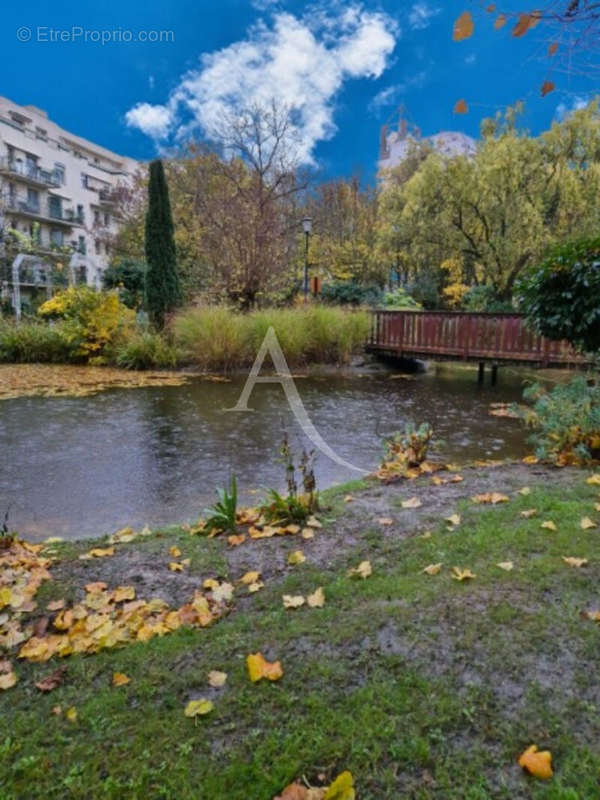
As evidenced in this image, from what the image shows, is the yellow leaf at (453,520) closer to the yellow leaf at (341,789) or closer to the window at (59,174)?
the yellow leaf at (341,789)

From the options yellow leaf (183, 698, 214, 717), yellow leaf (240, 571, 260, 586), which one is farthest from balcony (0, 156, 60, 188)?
yellow leaf (183, 698, 214, 717)

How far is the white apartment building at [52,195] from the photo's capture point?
2738cm

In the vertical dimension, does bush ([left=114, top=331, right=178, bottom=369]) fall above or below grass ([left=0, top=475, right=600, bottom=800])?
above

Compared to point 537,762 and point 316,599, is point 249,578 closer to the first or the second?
point 316,599

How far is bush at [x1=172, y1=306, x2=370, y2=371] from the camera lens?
11.1 meters

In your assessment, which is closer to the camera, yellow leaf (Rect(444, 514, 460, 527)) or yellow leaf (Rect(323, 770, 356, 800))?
yellow leaf (Rect(323, 770, 356, 800))

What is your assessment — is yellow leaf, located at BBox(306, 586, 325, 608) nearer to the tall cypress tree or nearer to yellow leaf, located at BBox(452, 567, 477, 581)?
yellow leaf, located at BBox(452, 567, 477, 581)

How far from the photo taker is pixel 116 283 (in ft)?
69.1

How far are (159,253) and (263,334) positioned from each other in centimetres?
434

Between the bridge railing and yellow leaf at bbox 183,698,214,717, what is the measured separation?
8.71 m

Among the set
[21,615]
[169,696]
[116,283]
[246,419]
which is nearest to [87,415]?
[246,419]

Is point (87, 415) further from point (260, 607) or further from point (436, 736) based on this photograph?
point (436, 736)

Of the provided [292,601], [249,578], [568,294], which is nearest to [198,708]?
[292,601]

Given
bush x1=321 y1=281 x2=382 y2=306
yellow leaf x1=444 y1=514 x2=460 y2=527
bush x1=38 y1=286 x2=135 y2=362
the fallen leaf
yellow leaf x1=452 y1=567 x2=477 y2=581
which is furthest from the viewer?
bush x1=321 y1=281 x2=382 y2=306
